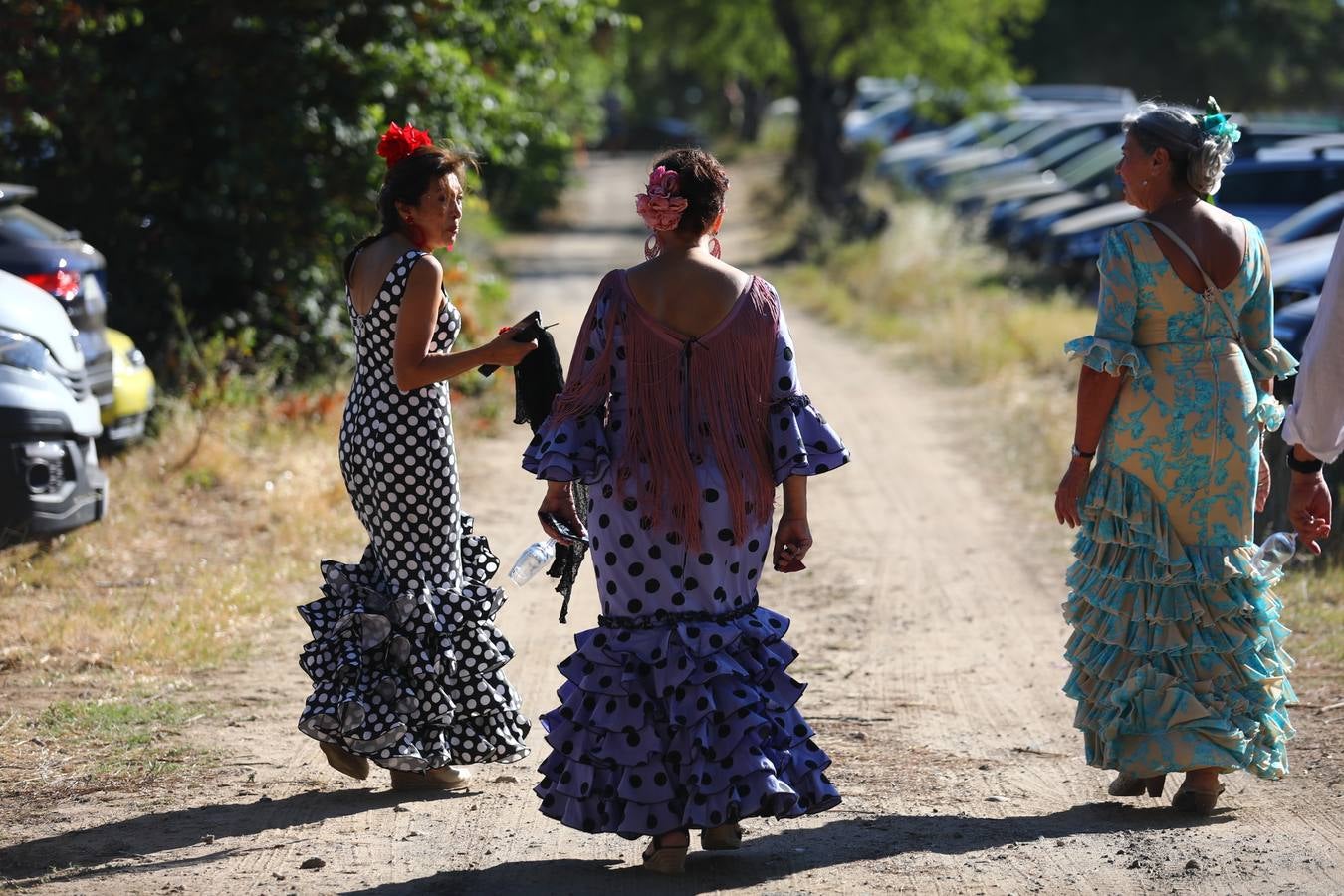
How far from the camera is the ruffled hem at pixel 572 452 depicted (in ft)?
13.4

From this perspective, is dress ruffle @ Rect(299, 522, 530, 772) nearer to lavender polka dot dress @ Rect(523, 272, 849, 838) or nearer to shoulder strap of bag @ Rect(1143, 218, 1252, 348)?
lavender polka dot dress @ Rect(523, 272, 849, 838)

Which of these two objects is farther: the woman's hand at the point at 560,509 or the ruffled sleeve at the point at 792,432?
the woman's hand at the point at 560,509

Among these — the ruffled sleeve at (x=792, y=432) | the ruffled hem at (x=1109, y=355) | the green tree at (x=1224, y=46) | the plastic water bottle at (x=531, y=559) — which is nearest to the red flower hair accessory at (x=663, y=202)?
the ruffled sleeve at (x=792, y=432)

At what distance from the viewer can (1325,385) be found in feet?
15.4

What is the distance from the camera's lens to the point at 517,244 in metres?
25.4

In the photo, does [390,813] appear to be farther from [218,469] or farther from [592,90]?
[592,90]

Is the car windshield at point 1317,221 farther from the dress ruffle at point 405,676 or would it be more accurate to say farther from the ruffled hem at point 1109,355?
the dress ruffle at point 405,676

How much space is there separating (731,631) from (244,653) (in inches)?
114

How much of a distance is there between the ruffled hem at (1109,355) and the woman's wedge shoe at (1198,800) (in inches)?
47.6

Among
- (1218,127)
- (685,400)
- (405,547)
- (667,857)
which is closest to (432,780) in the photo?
(405,547)

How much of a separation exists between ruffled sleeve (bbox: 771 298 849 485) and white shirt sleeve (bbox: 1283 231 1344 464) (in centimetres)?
150

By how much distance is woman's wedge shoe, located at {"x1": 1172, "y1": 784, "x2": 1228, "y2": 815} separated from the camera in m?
4.59

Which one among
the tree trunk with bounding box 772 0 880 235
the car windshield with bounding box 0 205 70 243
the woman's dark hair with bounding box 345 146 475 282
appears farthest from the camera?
the tree trunk with bounding box 772 0 880 235

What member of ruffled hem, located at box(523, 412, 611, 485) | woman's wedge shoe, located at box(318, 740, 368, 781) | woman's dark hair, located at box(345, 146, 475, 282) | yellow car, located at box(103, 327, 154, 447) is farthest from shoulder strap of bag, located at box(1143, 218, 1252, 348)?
yellow car, located at box(103, 327, 154, 447)
